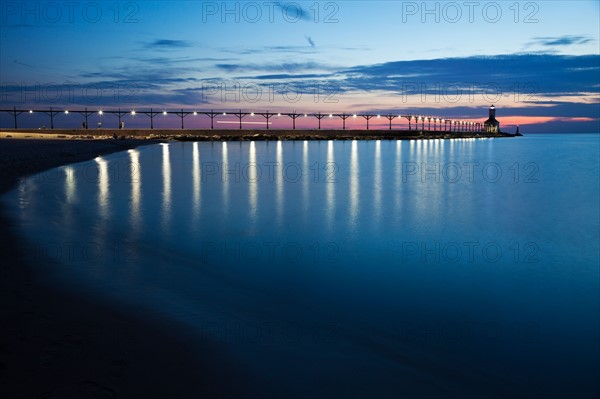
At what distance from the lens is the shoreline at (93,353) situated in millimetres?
3816

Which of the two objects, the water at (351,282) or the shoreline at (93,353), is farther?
the water at (351,282)

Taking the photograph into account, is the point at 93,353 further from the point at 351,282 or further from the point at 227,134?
the point at 227,134

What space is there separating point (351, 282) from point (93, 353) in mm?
4286

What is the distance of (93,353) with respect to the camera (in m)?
4.36

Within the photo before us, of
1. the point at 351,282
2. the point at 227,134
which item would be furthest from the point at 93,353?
the point at 227,134

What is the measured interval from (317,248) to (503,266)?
3.57 metres

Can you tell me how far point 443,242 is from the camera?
11.7 metres

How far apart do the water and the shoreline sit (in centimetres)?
34

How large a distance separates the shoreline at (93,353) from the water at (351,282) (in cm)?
34

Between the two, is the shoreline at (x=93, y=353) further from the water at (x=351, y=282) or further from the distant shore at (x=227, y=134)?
the distant shore at (x=227, y=134)

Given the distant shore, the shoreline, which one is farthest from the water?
the distant shore

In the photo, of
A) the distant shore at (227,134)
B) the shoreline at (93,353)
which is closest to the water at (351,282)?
the shoreline at (93,353)

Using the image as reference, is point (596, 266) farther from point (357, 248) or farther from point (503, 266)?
point (357, 248)

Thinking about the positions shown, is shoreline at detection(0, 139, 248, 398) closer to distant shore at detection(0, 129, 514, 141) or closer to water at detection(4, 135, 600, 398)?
water at detection(4, 135, 600, 398)
